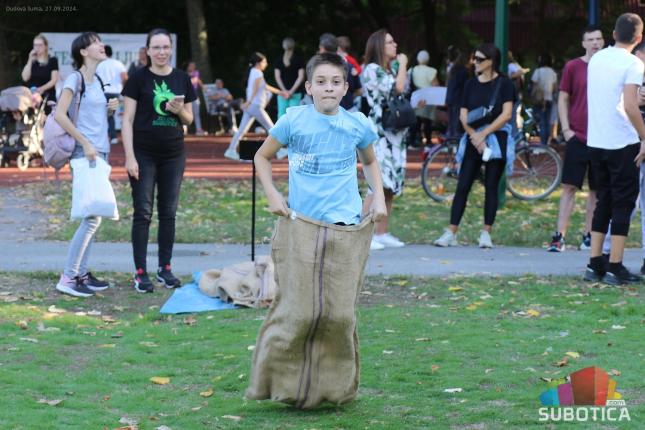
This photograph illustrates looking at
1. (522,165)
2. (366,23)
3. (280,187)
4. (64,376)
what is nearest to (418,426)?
(64,376)

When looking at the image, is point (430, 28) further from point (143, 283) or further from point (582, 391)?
point (582, 391)

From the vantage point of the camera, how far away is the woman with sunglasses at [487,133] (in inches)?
458

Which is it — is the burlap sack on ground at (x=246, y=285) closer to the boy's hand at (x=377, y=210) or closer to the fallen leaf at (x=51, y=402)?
the fallen leaf at (x=51, y=402)

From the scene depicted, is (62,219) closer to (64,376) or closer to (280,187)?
(280,187)

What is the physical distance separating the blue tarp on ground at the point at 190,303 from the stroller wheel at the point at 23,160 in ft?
36.0

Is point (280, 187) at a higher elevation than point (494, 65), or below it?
below

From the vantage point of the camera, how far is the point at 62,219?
1376 centimetres

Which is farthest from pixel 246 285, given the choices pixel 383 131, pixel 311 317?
pixel 311 317

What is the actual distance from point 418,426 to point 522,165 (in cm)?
990

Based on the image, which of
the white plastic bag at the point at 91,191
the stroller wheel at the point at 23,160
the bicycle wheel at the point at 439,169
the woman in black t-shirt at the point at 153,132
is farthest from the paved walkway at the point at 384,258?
the stroller wheel at the point at 23,160

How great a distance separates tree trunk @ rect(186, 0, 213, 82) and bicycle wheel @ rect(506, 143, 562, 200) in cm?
1821

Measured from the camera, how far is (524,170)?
50.3 ft

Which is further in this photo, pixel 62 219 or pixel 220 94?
pixel 220 94

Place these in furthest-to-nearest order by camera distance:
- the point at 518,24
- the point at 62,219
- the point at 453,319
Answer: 1. the point at 518,24
2. the point at 62,219
3. the point at 453,319
